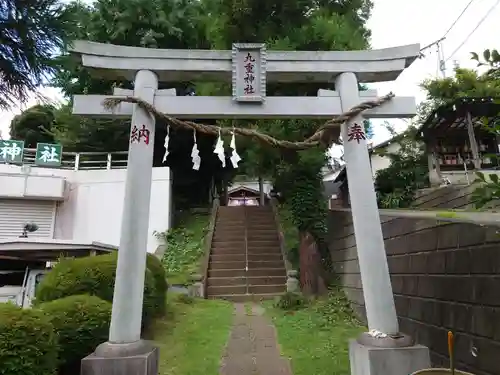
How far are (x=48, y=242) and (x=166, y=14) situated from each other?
44.2 ft

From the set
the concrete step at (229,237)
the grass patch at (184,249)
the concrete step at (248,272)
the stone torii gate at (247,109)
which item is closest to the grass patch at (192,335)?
the stone torii gate at (247,109)

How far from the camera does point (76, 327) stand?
4664 millimetres

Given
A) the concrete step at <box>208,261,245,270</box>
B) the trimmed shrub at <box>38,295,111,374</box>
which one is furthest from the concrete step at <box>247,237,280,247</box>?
the trimmed shrub at <box>38,295,111,374</box>

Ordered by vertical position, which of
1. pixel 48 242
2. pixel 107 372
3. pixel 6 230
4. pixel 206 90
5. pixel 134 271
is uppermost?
pixel 206 90

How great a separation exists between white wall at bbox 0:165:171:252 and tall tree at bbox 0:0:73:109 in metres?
11.3

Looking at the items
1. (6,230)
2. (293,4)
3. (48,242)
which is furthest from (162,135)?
(48,242)

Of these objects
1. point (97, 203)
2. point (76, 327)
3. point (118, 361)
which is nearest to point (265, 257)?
point (97, 203)

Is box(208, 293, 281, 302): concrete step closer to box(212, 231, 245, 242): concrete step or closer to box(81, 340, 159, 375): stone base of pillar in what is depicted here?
box(212, 231, 245, 242): concrete step

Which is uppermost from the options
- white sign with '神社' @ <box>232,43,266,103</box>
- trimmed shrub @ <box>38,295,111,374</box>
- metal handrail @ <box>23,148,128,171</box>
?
metal handrail @ <box>23,148,128,171</box>

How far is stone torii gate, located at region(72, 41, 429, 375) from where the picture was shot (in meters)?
4.50

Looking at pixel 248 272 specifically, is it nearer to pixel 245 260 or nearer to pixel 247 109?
pixel 245 260

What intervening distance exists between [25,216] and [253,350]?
490 inches

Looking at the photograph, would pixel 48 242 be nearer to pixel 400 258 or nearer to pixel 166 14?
pixel 400 258

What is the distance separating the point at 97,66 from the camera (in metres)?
5.11
